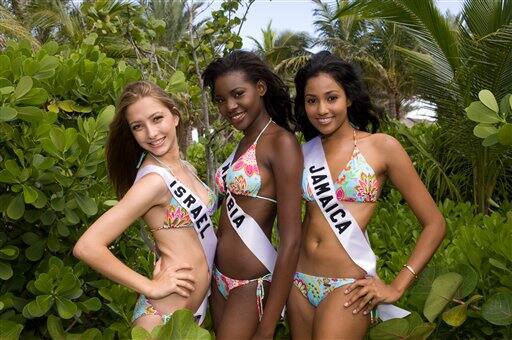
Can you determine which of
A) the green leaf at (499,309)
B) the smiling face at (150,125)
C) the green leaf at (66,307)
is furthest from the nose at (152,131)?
the green leaf at (499,309)

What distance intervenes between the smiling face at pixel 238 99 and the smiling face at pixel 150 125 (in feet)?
0.76

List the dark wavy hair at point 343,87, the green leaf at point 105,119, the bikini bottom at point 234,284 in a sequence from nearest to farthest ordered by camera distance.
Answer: the bikini bottom at point 234,284
the dark wavy hair at point 343,87
the green leaf at point 105,119

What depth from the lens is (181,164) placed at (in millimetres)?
2301

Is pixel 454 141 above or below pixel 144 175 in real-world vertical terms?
below

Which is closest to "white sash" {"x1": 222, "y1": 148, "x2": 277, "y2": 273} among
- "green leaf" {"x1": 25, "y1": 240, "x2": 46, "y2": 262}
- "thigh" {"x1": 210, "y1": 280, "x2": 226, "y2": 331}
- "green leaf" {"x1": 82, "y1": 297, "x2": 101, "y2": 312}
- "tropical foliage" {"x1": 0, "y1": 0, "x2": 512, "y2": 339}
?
"thigh" {"x1": 210, "y1": 280, "x2": 226, "y2": 331}

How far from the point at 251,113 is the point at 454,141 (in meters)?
3.43

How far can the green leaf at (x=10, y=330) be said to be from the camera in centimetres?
216

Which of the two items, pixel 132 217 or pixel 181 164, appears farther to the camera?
pixel 181 164

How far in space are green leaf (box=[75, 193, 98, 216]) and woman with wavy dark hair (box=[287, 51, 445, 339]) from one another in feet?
2.62

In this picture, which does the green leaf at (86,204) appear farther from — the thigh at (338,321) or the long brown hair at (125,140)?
the thigh at (338,321)

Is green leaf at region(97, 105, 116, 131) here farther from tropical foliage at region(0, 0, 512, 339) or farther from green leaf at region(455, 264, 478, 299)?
green leaf at region(455, 264, 478, 299)

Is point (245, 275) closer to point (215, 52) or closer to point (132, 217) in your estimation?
point (132, 217)

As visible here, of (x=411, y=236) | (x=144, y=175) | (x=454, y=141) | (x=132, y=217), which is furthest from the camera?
(x=454, y=141)

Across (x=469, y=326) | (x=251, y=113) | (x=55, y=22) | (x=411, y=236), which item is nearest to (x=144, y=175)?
(x=251, y=113)
